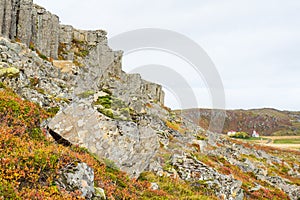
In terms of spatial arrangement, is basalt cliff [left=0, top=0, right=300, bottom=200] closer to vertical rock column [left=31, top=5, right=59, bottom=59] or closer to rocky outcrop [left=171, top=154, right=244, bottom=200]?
rocky outcrop [left=171, top=154, right=244, bottom=200]

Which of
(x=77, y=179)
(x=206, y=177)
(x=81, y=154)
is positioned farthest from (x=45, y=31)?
(x=77, y=179)

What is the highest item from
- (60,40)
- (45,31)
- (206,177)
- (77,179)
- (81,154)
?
(60,40)

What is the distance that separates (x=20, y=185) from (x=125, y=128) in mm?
7006

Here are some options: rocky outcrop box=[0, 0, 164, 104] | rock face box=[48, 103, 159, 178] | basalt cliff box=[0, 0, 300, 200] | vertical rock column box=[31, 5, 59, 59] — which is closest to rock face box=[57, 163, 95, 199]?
basalt cliff box=[0, 0, 300, 200]

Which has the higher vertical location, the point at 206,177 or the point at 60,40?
the point at 60,40

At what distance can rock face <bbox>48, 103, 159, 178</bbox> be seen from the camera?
1291cm

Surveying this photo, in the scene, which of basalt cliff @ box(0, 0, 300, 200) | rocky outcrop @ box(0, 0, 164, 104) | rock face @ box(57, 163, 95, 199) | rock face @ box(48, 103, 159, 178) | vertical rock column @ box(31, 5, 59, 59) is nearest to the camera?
basalt cliff @ box(0, 0, 300, 200)

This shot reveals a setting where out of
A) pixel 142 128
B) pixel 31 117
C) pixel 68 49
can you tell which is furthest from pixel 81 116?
pixel 68 49

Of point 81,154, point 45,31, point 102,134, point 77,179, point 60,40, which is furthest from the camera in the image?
point 60,40

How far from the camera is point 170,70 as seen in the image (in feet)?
134

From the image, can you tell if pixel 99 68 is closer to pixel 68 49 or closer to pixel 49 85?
pixel 68 49

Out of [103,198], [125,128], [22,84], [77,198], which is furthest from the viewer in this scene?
[22,84]

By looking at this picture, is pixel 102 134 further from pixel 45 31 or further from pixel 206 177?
pixel 45 31

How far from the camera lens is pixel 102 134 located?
44.2 ft
